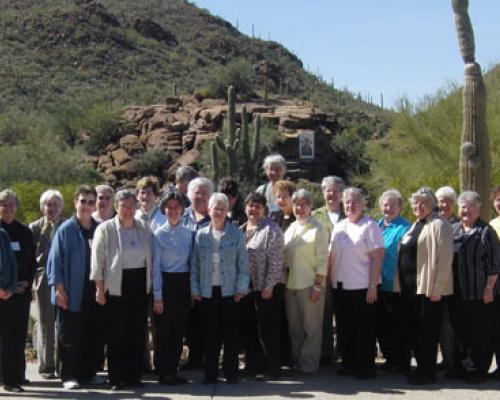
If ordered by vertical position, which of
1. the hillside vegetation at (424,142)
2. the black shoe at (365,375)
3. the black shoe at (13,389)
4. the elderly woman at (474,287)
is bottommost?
the black shoe at (13,389)

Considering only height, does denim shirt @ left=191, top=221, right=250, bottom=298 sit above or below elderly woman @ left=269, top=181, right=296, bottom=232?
below

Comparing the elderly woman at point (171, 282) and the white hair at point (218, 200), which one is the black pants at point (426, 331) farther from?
the elderly woman at point (171, 282)

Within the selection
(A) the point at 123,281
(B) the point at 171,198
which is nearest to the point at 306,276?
(B) the point at 171,198

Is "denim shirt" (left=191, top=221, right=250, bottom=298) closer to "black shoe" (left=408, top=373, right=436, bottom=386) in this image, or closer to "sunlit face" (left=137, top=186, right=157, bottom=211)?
"sunlit face" (left=137, top=186, right=157, bottom=211)

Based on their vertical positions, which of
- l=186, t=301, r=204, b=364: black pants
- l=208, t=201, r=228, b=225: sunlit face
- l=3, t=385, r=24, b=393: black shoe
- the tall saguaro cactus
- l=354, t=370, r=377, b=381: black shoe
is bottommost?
l=3, t=385, r=24, b=393: black shoe

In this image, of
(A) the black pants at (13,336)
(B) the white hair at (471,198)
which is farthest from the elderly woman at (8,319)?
(B) the white hair at (471,198)

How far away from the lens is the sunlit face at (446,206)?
7.73 meters

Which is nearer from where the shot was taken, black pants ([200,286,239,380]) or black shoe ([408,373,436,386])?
black shoe ([408,373,436,386])

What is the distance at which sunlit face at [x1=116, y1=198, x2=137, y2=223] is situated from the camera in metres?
7.20

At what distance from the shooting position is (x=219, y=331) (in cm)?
752

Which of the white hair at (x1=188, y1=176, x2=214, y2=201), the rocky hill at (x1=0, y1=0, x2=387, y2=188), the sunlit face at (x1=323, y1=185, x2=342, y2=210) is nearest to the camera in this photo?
the white hair at (x1=188, y1=176, x2=214, y2=201)

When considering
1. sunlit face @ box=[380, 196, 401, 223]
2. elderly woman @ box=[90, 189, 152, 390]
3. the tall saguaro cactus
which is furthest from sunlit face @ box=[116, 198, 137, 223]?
the tall saguaro cactus

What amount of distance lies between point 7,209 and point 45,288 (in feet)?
3.36

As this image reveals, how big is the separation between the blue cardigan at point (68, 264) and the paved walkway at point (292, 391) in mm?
835
